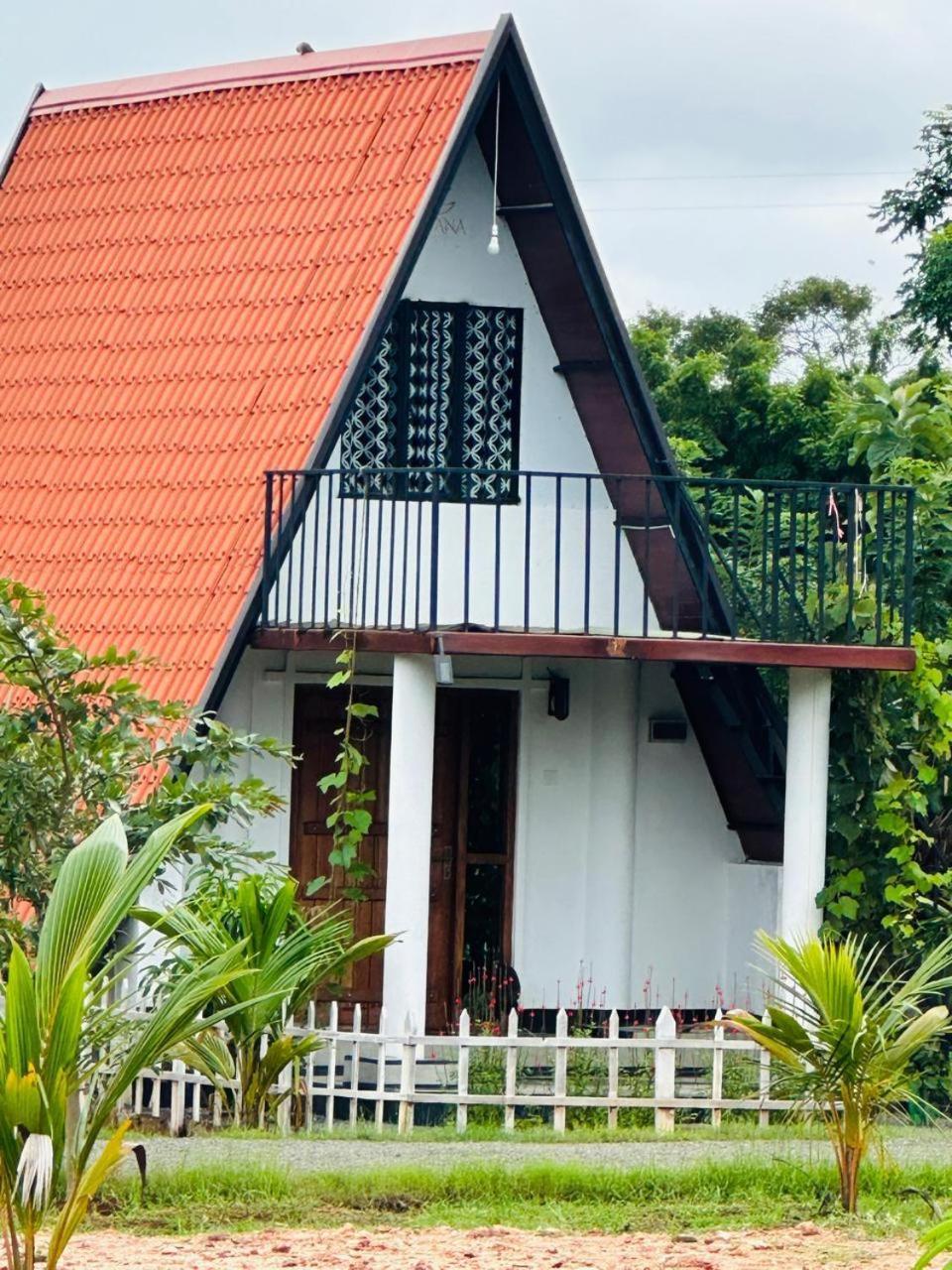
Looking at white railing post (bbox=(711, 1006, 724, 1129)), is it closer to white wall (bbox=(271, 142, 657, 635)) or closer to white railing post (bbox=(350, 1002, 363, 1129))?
white railing post (bbox=(350, 1002, 363, 1129))

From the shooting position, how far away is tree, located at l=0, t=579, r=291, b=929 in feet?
37.3

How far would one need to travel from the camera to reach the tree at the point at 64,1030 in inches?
301

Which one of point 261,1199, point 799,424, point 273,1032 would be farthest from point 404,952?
point 799,424

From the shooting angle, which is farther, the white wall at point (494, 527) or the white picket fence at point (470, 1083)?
the white wall at point (494, 527)

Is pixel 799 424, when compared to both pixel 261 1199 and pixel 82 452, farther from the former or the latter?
pixel 261 1199

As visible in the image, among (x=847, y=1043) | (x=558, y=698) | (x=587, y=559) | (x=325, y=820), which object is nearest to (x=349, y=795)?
(x=325, y=820)

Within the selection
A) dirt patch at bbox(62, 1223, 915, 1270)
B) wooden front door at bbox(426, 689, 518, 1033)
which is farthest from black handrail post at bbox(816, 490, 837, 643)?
dirt patch at bbox(62, 1223, 915, 1270)

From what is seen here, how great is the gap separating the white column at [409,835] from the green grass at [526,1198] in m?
3.41

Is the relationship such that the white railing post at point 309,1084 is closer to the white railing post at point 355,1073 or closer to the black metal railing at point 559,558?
the white railing post at point 355,1073

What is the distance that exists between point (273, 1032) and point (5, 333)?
6428mm

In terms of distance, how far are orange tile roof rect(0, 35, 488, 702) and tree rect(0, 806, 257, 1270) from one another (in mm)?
5913

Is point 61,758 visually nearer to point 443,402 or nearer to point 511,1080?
point 511,1080

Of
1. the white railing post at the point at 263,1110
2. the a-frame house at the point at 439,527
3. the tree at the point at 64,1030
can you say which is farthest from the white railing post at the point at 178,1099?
the tree at the point at 64,1030

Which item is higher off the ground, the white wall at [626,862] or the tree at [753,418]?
the tree at [753,418]
